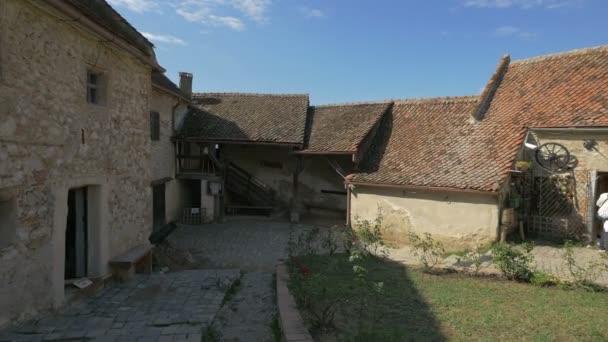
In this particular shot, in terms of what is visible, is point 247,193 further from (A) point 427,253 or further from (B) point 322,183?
(A) point 427,253

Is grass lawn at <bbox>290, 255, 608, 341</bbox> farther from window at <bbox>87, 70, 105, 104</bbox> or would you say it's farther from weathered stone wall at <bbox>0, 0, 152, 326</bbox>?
window at <bbox>87, 70, 105, 104</bbox>

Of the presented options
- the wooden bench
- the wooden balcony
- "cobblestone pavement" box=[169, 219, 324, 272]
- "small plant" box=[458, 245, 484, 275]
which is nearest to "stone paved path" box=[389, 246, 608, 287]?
"small plant" box=[458, 245, 484, 275]

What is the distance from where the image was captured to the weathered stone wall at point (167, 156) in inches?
580

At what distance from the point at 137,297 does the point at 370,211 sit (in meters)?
8.92

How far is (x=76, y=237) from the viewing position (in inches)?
287

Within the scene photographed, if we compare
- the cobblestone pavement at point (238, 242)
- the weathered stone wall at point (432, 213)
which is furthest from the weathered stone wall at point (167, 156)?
the weathered stone wall at point (432, 213)

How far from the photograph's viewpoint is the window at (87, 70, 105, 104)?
7.26 meters

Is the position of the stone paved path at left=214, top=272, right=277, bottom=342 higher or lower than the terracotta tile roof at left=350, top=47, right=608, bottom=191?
lower

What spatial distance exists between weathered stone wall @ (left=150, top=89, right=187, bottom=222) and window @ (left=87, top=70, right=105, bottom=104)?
276 inches

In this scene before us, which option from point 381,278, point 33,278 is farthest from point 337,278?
point 33,278

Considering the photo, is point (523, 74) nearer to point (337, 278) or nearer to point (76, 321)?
point (337, 278)

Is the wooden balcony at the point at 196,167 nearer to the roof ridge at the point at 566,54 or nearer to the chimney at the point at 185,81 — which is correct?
the chimney at the point at 185,81

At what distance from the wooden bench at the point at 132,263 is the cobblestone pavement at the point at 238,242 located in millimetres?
2167

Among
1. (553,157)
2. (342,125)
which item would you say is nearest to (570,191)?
(553,157)
